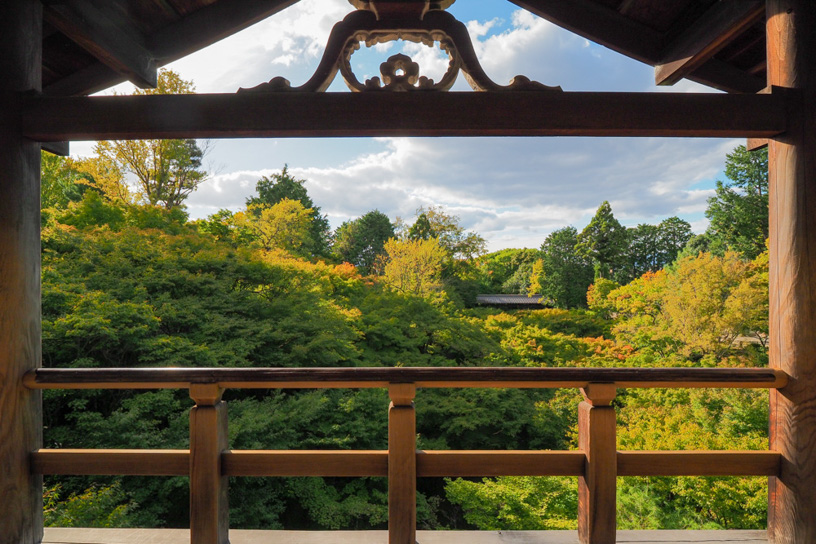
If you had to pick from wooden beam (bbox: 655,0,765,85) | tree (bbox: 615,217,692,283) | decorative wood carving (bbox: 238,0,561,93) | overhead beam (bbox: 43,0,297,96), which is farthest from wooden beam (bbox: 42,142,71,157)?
tree (bbox: 615,217,692,283)

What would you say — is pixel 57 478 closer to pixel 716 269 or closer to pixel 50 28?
pixel 50 28

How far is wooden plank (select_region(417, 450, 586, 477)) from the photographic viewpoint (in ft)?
4.81

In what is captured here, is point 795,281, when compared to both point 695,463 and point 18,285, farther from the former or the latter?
point 18,285

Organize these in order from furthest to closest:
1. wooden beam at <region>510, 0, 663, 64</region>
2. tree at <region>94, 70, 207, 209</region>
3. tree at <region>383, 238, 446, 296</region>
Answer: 1. tree at <region>383, 238, 446, 296</region>
2. tree at <region>94, 70, 207, 209</region>
3. wooden beam at <region>510, 0, 663, 64</region>

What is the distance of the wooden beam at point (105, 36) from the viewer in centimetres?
159

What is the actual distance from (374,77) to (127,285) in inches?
238

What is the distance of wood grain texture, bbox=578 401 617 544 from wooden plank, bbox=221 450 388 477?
2.38 ft

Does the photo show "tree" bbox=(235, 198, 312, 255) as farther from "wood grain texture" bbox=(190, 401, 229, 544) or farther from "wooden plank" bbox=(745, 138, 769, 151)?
"wooden plank" bbox=(745, 138, 769, 151)

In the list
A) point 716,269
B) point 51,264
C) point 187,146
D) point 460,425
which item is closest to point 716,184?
point 716,269

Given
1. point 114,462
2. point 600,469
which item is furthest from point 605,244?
point 114,462

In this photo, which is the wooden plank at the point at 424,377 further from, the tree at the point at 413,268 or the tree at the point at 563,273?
the tree at the point at 563,273

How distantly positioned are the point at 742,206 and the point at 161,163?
56.6ft

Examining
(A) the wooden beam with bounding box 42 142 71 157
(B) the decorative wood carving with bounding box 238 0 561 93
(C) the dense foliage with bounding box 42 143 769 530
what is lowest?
(C) the dense foliage with bounding box 42 143 769 530

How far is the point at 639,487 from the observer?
18.0ft
